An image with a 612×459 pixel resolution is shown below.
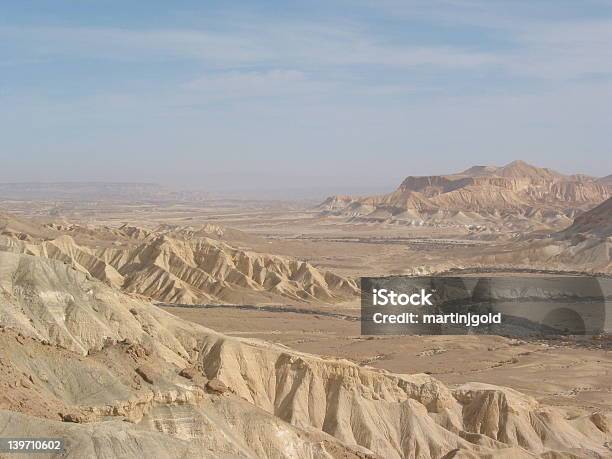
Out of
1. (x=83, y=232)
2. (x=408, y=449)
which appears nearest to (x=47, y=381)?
(x=408, y=449)

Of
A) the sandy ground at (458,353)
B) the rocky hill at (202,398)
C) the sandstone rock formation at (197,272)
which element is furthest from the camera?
the sandstone rock formation at (197,272)

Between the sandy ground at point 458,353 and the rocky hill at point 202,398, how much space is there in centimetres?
861

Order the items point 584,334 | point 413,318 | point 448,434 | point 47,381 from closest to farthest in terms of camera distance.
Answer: point 47,381
point 448,434
point 584,334
point 413,318

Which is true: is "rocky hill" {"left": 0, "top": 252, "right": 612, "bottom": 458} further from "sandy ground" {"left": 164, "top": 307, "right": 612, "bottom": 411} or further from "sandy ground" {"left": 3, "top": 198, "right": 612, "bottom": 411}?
"sandy ground" {"left": 3, "top": 198, "right": 612, "bottom": 411}

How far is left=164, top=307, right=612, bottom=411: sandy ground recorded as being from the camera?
1980 inches

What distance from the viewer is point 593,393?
4881 centimetres

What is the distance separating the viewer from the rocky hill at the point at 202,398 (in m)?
22.8

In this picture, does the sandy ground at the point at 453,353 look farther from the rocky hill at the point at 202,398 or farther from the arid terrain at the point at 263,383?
the rocky hill at the point at 202,398

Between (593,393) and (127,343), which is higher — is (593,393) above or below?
below

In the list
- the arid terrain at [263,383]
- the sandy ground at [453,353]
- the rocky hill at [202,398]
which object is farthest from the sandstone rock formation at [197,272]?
the rocky hill at [202,398]

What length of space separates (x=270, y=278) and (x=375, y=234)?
9242 centimetres

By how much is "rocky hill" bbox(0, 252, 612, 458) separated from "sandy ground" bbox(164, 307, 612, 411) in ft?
28.3

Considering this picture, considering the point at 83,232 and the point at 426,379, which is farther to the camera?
the point at 83,232

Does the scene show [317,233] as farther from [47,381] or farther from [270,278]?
[47,381]
